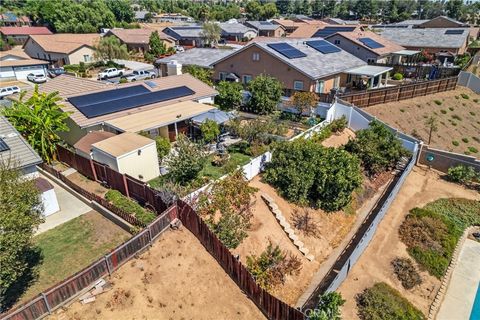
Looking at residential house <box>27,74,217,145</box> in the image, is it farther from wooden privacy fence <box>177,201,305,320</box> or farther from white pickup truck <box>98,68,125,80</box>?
white pickup truck <box>98,68,125,80</box>

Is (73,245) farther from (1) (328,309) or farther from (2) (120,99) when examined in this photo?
(2) (120,99)

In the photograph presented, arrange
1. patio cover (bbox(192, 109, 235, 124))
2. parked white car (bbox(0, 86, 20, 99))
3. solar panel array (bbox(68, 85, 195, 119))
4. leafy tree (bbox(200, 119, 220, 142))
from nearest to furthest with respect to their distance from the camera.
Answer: leafy tree (bbox(200, 119, 220, 142))
solar panel array (bbox(68, 85, 195, 119))
patio cover (bbox(192, 109, 235, 124))
parked white car (bbox(0, 86, 20, 99))

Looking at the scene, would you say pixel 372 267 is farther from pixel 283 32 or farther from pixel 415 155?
pixel 283 32

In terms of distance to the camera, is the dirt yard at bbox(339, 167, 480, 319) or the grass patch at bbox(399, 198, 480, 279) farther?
the grass patch at bbox(399, 198, 480, 279)

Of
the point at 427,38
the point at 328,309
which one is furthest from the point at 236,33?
the point at 328,309

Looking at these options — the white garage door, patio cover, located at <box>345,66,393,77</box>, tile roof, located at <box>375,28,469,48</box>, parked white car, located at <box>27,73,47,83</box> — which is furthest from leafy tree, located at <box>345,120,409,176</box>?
the white garage door

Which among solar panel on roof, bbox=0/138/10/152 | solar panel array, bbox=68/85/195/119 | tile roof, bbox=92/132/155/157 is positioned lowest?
tile roof, bbox=92/132/155/157
